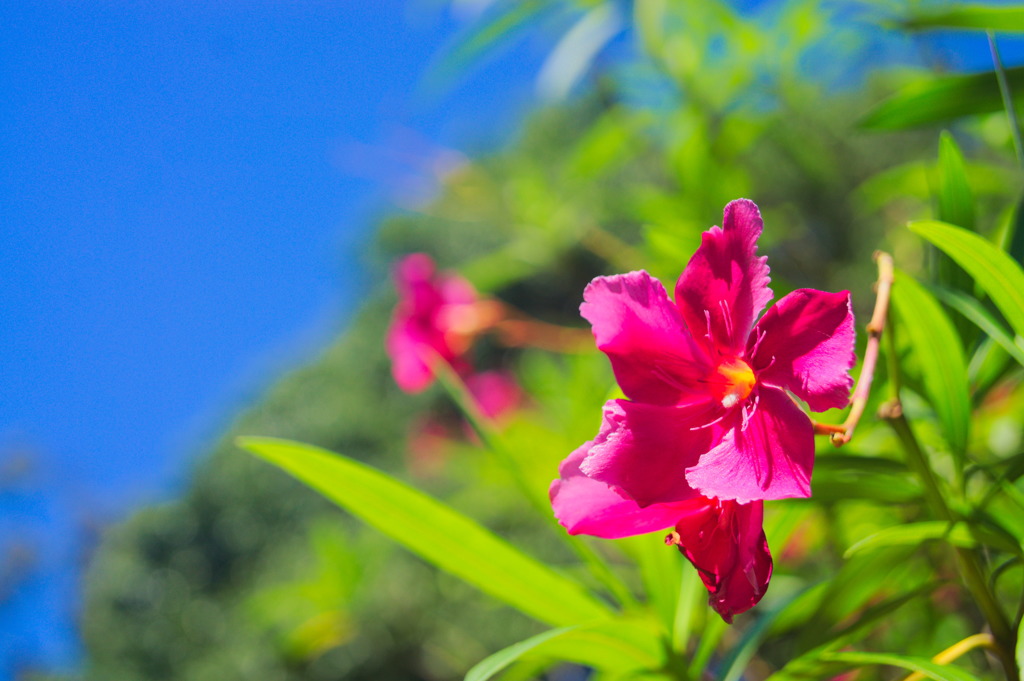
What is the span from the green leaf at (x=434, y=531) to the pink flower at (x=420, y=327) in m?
0.47

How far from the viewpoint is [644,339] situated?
355 millimetres

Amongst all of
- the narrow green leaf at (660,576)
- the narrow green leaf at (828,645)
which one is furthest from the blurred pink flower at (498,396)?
the narrow green leaf at (828,645)

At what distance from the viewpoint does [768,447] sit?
0.32 metres

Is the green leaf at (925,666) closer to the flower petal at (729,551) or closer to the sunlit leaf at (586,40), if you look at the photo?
the flower petal at (729,551)

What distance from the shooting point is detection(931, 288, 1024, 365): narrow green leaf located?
421 millimetres

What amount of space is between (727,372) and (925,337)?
0.18 metres

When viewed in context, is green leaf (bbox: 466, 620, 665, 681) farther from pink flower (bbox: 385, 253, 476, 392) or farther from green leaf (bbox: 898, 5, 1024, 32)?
pink flower (bbox: 385, 253, 476, 392)

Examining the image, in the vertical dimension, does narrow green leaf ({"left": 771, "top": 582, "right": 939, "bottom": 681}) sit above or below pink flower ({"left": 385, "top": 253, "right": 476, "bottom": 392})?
below

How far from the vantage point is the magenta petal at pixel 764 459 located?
1.01 feet

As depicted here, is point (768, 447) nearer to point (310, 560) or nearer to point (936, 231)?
point (936, 231)

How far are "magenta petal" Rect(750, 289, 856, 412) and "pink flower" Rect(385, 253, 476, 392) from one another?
2.18ft

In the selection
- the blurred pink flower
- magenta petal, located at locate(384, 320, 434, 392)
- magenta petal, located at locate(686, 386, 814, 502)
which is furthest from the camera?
the blurred pink flower

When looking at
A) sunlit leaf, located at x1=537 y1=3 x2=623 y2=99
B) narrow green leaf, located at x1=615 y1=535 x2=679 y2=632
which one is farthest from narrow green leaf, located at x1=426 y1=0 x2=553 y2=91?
narrow green leaf, located at x1=615 y1=535 x2=679 y2=632

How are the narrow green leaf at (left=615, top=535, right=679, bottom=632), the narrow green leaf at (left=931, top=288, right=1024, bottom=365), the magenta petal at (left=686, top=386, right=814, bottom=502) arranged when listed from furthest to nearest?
the narrow green leaf at (left=615, top=535, right=679, bottom=632) → the narrow green leaf at (left=931, top=288, right=1024, bottom=365) → the magenta petal at (left=686, top=386, right=814, bottom=502)
